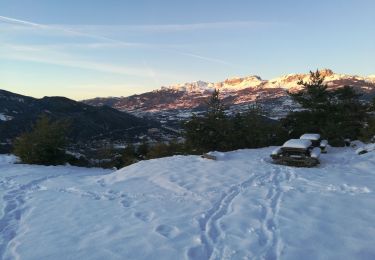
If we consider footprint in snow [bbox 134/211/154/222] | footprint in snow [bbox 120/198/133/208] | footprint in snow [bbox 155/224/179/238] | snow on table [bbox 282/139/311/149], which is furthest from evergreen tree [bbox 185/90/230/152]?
footprint in snow [bbox 155/224/179/238]

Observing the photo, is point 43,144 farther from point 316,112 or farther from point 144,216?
point 316,112

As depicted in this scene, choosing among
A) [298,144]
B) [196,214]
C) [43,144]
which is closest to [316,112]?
[298,144]

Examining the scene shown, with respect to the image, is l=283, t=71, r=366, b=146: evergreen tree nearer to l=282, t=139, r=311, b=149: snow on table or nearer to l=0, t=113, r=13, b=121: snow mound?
l=282, t=139, r=311, b=149: snow on table

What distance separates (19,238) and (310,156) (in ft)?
55.5

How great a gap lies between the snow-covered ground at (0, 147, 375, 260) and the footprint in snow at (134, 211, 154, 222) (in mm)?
37

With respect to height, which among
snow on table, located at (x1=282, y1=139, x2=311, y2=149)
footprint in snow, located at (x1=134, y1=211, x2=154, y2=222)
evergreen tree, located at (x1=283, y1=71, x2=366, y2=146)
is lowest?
footprint in snow, located at (x1=134, y1=211, x2=154, y2=222)

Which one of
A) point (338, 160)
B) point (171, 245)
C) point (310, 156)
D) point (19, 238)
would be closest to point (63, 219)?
point (19, 238)

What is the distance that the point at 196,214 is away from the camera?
12.1m

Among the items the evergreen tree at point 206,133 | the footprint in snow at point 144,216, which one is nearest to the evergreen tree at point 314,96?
the evergreen tree at point 206,133

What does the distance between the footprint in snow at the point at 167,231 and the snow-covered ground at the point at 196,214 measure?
0.10 feet

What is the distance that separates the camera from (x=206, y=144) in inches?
1377

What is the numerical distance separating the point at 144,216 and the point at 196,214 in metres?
1.85

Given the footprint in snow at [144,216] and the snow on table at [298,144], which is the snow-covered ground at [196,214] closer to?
the footprint in snow at [144,216]

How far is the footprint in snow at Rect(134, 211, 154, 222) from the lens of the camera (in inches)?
467
